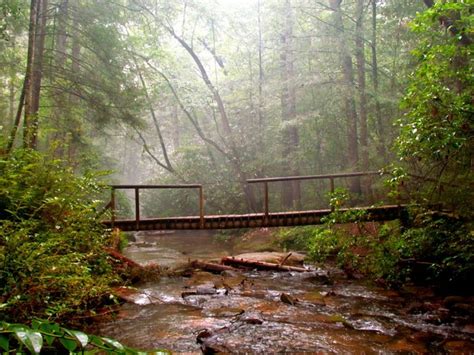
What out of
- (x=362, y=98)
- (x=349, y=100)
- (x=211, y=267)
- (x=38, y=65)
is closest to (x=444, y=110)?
(x=211, y=267)

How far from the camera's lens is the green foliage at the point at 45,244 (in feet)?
13.2

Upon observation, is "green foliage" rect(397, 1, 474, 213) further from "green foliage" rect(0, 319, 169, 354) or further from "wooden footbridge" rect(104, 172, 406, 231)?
"green foliage" rect(0, 319, 169, 354)

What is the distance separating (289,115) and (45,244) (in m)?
13.6

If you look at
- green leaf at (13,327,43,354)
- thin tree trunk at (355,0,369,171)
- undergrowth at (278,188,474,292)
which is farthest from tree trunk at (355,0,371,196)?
green leaf at (13,327,43,354)

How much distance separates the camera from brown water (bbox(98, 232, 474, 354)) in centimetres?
507

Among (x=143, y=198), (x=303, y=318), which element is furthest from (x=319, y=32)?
(x=143, y=198)

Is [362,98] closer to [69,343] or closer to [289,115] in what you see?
[289,115]

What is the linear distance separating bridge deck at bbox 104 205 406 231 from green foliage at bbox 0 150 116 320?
103 inches

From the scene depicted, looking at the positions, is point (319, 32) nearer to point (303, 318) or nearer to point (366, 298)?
point (366, 298)

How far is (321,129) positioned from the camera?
56.9ft

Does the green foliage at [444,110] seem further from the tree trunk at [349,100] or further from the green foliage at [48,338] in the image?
the tree trunk at [349,100]

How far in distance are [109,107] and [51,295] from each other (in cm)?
767

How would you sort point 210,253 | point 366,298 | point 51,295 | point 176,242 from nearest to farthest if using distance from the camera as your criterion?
point 51,295 → point 366,298 → point 210,253 → point 176,242

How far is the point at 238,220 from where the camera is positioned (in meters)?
10.0
